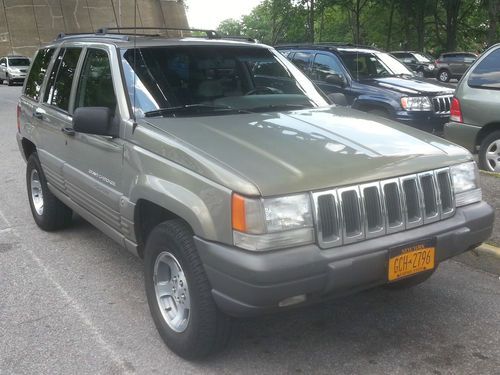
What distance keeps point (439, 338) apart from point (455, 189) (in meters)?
0.91

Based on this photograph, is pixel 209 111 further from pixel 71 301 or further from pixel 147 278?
pixel 71 301

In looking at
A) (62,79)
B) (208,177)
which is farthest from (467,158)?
(62,79)

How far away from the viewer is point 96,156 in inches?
153

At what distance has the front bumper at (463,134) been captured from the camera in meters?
6.78

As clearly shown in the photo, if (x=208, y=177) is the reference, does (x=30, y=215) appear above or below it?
below

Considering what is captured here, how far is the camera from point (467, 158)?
329 centimetres

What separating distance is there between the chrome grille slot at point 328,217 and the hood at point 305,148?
0.07 m

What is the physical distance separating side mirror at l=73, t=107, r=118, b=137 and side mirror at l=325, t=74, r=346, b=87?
6.39 meters

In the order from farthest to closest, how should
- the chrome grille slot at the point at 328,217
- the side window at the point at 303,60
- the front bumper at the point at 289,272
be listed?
the side window at the point at 303,60 < the chrome grille slot at the point at 328,217 < the front bumper at the point at 289,272

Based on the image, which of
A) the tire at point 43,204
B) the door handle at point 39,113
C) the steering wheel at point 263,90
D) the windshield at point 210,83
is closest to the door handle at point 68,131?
the door handle at point 39,113

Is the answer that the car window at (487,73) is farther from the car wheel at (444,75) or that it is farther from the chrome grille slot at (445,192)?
the car wheel at (444,75)

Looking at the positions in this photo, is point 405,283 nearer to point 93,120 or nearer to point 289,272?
point 289,272

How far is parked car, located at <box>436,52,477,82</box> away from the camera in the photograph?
30641mm

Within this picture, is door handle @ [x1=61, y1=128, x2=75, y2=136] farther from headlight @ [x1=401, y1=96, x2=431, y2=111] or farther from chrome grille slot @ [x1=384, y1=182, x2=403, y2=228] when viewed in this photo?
headlight @ [x1=401, y1=96, x2=431, y2=111]
